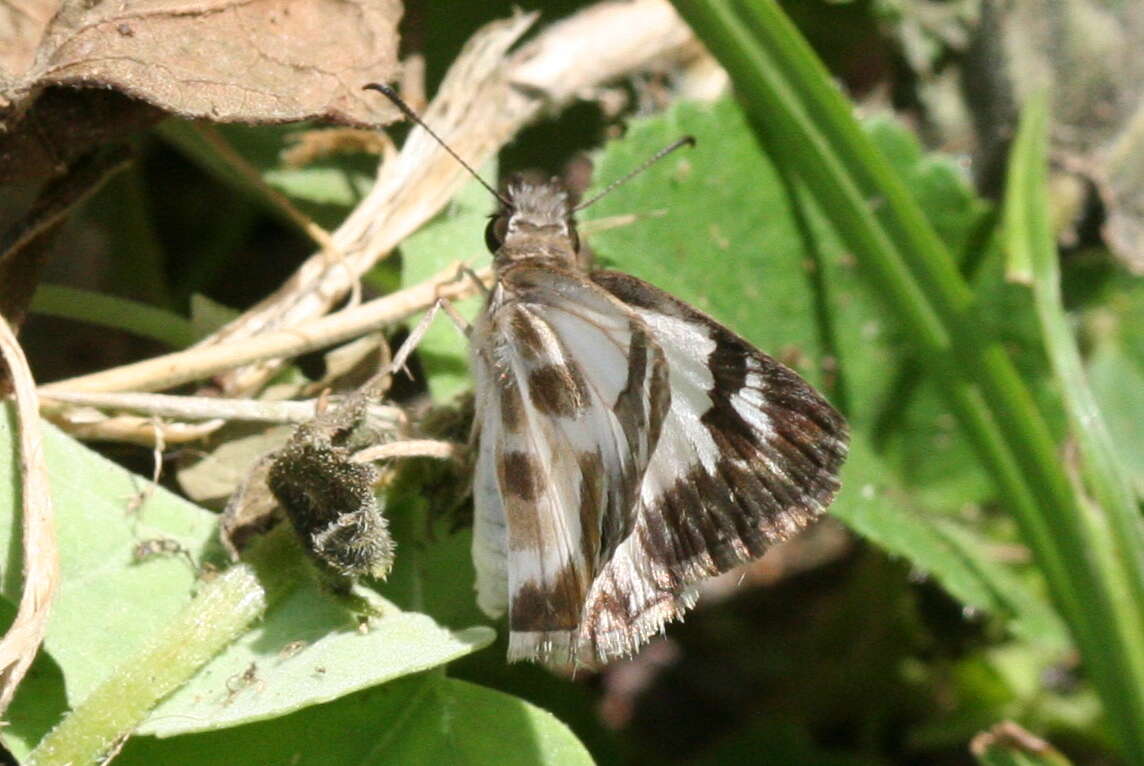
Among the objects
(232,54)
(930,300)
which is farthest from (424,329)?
(930,300)

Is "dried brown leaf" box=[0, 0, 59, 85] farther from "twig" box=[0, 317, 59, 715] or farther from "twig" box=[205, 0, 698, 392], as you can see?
"twig" box=[205, 0, 698, 392]

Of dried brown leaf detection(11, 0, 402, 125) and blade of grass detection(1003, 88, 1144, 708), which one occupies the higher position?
dried brown leaf detection(11, 0, 402, 125)

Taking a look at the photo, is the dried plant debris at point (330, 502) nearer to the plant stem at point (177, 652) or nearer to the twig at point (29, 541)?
the plant stem at point (177, 652)

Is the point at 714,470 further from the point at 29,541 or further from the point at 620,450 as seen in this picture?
the point at 29,541

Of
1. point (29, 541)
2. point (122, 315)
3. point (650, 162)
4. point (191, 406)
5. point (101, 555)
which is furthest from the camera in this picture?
point (650, 162)

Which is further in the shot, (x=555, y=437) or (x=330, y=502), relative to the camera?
(x=555, y=437)

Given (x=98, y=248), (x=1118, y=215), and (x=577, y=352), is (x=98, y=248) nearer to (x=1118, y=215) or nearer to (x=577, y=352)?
(x=577, y=352)

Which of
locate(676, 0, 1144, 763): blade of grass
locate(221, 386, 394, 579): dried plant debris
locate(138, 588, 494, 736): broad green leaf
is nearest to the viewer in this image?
locate(138, 588, 494, 736): broad green leaf

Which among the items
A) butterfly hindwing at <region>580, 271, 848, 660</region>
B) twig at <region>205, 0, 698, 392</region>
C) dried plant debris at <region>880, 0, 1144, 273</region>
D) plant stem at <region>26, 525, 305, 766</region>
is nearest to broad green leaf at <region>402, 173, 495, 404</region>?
twig at <region>205, 0, 698, 392</region>
